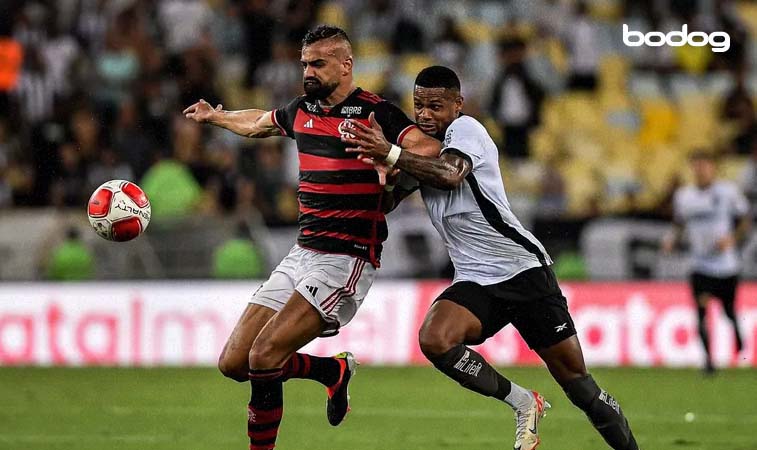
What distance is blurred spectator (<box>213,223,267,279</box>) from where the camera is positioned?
15.9 metres

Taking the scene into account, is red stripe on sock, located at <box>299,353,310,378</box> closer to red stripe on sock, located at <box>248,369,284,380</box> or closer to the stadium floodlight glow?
red stripe on sock, located at <box>248,369,284,380</box>

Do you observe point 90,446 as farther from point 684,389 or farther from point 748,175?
point 748,175

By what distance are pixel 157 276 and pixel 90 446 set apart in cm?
680

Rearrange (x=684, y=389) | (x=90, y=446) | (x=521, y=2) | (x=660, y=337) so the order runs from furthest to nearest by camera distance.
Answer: (x=521, y=2), (x=660, y=337), (x=684, y=389), (x=90, y=446)

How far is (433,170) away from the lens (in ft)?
23.8

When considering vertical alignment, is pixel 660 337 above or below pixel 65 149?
below

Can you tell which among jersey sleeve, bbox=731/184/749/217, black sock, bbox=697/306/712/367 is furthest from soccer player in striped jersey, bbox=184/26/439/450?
jersey sleeve, bbox=731/184/749/217

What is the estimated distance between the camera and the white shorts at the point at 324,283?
7.81 m

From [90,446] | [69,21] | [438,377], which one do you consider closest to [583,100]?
[438,377]

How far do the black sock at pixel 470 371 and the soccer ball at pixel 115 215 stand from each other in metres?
2.04

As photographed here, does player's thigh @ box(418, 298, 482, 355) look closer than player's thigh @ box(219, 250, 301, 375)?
Yes

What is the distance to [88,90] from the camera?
1869 centimetres

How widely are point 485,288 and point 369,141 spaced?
1125 millimetres

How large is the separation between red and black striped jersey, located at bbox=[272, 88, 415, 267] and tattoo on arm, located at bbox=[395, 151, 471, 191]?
0.50 metres
